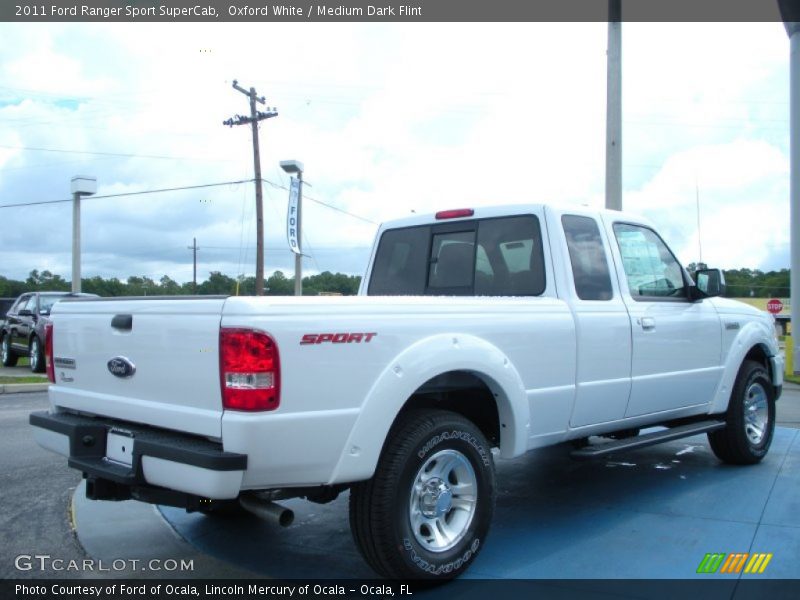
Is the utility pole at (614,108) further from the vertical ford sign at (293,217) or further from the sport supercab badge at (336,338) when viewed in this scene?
the vertical ford sign at (293,217)

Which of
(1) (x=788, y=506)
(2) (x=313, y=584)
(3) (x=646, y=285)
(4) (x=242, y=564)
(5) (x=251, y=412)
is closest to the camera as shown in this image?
(5) (x=251, y=412)

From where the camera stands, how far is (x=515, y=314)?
13.5ft

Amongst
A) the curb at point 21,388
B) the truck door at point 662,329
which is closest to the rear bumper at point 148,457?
the truck door at point 662,329

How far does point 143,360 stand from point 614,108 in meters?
10.2

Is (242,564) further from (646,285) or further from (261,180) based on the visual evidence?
(261,180)

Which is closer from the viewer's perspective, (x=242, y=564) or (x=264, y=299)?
(x=264, y=299)

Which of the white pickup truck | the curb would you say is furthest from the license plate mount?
the curb

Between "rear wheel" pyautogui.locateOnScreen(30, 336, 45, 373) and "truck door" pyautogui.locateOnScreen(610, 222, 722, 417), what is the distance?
12.4m

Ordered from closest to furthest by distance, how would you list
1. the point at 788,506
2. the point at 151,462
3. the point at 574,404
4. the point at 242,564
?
the point at 151,462 → the point at 242,564 → the point at 574,404 → the point at 788,506

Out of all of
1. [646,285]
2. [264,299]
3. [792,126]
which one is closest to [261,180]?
[792,126]

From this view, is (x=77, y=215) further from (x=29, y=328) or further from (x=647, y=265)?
(x=647, y=265)


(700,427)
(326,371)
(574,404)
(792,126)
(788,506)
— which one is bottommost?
(788,506)

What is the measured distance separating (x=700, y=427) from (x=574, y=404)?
1.67m

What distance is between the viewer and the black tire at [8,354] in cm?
1653
